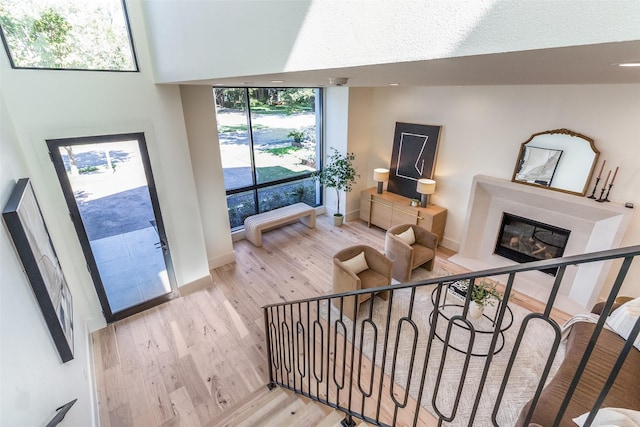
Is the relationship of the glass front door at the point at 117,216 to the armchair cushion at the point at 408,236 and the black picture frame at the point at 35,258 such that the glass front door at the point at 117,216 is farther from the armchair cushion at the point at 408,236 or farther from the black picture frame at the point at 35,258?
the armchair cushion at the point at 408,236

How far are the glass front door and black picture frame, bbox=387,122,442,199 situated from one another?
4.19 meters

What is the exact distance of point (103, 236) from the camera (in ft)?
16.3

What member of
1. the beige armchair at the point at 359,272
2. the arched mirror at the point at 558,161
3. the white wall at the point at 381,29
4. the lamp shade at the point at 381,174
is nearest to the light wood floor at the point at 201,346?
the beige armchair at the point at 359,272

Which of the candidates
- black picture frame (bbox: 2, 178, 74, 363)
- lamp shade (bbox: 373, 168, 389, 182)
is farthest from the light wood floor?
lamp shade (bbox: 373, 168, 389, 182)

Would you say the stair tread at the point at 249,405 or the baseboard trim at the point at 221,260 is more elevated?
the baseboard trim at the point at 221,260

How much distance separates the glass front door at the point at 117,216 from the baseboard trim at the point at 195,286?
0.13m

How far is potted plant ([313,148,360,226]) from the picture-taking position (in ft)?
19.3

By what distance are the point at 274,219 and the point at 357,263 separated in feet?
7.24

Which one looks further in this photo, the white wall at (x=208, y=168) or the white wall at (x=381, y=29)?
the white wall at (x=208, y=168)

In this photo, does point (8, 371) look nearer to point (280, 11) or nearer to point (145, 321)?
point (280, 11)

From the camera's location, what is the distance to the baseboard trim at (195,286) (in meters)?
4.23

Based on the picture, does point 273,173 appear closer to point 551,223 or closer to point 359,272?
point 359,272

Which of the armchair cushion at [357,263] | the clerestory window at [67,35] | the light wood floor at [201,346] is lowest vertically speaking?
the light wood floor at [201,346]

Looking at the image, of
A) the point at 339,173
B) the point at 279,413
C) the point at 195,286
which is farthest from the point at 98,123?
the point at 339,173
